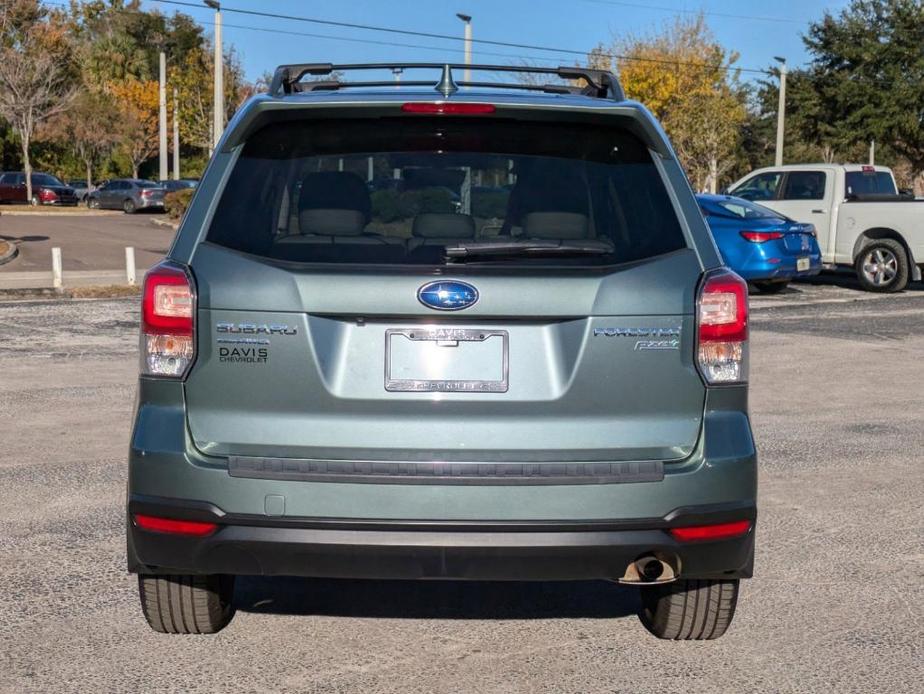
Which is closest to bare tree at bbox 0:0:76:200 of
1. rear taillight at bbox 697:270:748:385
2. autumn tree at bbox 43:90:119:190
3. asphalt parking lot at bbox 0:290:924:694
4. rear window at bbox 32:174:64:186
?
rear window at bbox 32:174:64:186

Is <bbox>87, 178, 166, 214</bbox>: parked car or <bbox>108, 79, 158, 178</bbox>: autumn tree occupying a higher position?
<bbox>108, 79, 158, 178</bbox>: autumn tree

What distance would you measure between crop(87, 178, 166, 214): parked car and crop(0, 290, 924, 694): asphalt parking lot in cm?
4706

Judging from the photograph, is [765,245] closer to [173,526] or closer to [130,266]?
[130,266]

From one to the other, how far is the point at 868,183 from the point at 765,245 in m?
3.83

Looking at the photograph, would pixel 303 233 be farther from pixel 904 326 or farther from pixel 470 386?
pixel 904 326

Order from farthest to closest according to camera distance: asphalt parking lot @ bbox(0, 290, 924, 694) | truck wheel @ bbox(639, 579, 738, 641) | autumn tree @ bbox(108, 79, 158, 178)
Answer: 1. autumn tree @ bbox(108, 79, 158, 178)
2. truck wheel @ bbox(639, 579, 738, 641)
3. asphalt parking lot @ bbox(0, 290, 924, 694)

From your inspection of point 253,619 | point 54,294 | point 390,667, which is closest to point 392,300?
point 390,667

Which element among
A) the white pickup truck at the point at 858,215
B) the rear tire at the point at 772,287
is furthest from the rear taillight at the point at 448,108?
the white pickup truck at the point at 858,215

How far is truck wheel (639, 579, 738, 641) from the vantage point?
4500 mm

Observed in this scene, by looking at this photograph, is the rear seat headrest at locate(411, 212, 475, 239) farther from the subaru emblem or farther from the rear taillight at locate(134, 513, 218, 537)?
the rear taillight at locate(134, 513, 218, 537)

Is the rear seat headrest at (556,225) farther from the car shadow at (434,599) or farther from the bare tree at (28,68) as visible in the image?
the bare tree at (28,68)

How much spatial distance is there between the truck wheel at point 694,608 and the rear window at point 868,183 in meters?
18.1

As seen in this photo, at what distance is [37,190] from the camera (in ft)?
197

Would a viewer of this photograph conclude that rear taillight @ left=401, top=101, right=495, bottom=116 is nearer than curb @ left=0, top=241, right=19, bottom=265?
Yes
